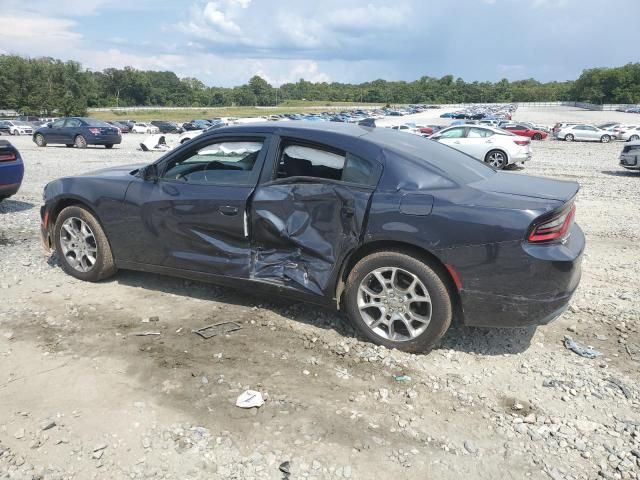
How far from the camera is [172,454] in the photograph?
9.10 feet

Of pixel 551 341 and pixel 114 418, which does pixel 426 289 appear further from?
pixel 114 418

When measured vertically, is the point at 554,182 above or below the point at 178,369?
above

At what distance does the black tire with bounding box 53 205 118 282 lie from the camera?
16.3ft

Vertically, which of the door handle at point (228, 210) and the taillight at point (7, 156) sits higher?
the door handle at point (228, 210)

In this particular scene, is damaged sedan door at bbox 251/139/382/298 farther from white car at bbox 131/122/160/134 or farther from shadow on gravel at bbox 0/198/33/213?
white car at bbox 131/122/160/134

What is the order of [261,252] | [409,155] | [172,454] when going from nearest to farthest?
[172,454] < [409,155] < [261,252]

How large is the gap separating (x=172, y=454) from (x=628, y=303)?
4.25m

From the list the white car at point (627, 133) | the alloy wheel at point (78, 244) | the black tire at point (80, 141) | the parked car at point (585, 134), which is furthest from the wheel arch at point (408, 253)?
the parked car at point (585, 134)

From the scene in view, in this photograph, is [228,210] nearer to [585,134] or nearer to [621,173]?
[621,173]

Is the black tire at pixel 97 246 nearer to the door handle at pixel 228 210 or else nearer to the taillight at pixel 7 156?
the door handle at pixel 228 210

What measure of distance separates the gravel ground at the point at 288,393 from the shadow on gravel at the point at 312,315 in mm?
19

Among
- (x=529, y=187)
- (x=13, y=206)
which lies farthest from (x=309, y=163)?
(x=13, y=206)

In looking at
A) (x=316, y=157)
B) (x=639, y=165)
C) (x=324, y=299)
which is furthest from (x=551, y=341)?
(x=639, y=165)

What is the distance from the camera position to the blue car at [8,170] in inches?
317
